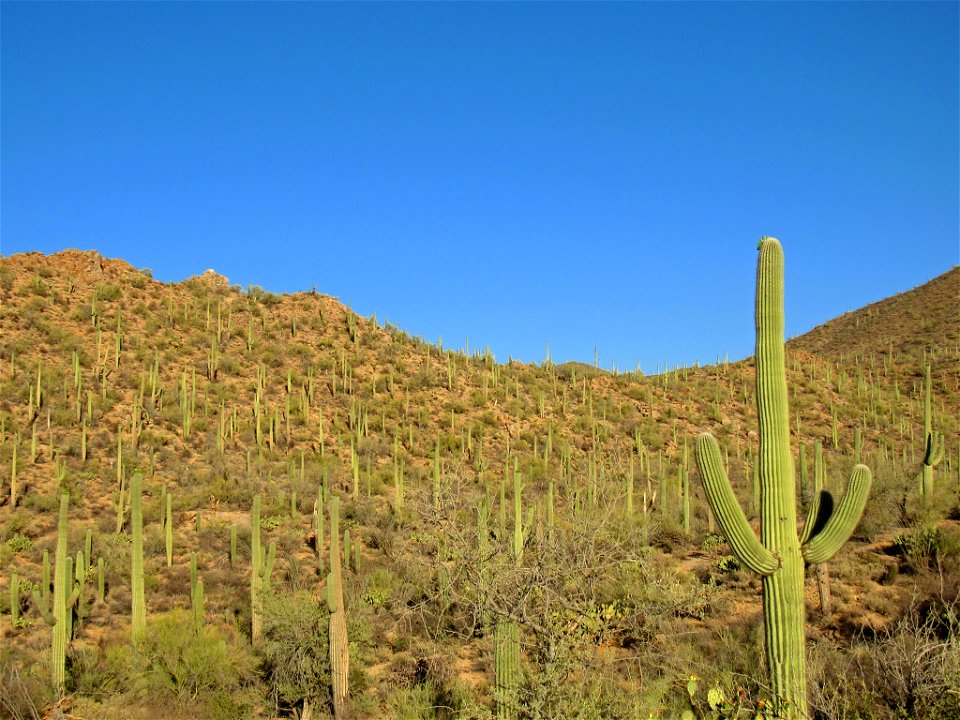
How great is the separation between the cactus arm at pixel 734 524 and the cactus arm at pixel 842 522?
352mm

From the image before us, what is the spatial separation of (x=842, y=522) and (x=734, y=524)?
856mm

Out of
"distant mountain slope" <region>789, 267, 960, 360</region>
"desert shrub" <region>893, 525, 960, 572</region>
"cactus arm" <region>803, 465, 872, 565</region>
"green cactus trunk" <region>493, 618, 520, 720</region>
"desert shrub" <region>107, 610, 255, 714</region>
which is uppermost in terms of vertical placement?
"distant mountain slope" <region>789, 267, 960, 360</region>

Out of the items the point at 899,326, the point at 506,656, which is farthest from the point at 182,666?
the point at 899,326

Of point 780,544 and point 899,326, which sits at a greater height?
point 899,326

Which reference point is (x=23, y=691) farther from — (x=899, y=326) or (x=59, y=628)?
(x=899, y=326)

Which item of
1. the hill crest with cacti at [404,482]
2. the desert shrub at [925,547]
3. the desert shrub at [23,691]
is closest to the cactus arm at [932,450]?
the hill crest with cacti at [404,482]

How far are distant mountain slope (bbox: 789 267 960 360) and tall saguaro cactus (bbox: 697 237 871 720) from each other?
3807 cm

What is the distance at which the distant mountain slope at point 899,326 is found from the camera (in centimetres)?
4194

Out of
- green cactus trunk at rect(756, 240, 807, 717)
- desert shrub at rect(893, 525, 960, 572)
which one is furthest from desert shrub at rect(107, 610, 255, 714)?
desert shrub at rect(893, 525, 960, 572)

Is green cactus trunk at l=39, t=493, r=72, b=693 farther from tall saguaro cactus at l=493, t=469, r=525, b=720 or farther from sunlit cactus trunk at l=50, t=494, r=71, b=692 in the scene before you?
tall saguaro cactus at l=493, t=469, r=525, b=720

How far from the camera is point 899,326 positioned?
4581cm

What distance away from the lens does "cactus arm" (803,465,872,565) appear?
6250 mm

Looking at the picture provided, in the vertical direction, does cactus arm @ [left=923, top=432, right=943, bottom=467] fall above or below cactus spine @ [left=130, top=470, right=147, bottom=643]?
above

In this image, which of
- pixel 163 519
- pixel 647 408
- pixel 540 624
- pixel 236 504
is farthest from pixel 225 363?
pixel 540 624
